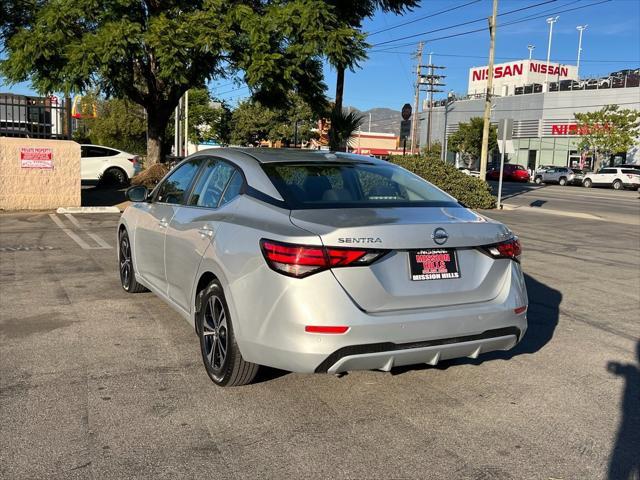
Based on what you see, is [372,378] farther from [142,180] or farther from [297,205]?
[142,180]

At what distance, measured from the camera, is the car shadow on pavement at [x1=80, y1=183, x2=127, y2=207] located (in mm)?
16891

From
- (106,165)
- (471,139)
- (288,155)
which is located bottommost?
(106,165)

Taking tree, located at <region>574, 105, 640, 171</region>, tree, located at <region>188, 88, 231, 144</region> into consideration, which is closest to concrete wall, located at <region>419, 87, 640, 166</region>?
tree, located at <region>574, 105, 640, 171</region>

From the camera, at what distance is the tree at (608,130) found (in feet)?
159

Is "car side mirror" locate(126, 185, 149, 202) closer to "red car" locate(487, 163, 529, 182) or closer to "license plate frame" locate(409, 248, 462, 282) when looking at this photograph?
"license plate frame" locate(409, 248, 462, 282)

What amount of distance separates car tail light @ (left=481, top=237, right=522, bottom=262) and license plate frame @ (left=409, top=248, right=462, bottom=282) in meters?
0.28

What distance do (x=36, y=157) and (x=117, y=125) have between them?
128 feet

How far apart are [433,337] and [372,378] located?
3.10ft

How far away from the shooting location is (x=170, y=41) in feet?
51.8

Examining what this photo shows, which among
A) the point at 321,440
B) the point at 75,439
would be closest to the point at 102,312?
the point at 75,439

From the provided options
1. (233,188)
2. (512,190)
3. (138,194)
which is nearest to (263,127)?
(512,190)

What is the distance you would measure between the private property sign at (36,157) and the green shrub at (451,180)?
33.8ft

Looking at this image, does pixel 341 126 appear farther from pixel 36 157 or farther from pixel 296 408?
pixel 296 408

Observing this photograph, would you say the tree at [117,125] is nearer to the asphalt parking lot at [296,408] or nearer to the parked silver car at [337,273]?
the asphalt parking lot at [296,408]
